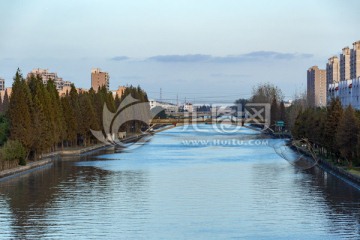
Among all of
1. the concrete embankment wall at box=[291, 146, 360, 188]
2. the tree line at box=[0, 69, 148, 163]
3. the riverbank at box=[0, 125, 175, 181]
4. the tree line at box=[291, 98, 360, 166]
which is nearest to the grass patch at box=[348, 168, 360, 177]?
the concrete embankment wall at box=[291, 146, 360, 188]

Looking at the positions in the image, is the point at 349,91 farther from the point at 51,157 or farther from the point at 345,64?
the point at 345,64

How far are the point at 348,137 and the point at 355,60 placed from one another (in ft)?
324

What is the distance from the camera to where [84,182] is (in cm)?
4088

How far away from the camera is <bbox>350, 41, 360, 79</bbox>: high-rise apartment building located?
5438 inches

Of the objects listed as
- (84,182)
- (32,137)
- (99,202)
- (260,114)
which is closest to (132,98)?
(260,114)

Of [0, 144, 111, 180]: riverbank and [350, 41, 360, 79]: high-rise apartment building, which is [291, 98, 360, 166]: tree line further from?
[350, 41, 360, 79]: high-rise apartment building

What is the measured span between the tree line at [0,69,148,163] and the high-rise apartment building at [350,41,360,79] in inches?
2735

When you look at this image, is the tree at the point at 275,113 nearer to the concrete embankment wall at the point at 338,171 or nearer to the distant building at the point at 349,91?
the distant building at the point at 349,91

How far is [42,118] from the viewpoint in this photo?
54.6m

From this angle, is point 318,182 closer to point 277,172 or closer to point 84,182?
point 277,172

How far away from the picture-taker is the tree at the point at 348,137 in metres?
44.6

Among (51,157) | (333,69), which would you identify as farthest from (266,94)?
(51,157)

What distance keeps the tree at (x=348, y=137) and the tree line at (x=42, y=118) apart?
1999cm

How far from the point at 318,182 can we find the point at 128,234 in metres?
19.5
